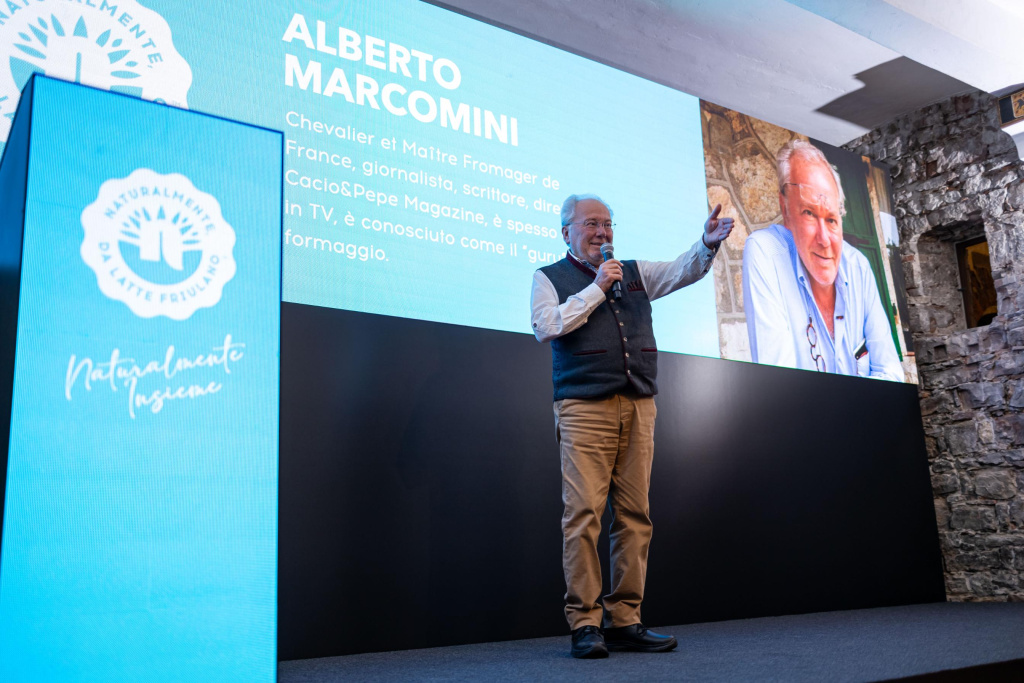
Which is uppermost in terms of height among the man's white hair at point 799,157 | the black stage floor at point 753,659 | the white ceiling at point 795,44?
the white ceiling at point 795,44

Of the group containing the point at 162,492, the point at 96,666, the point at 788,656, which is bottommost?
the point at 788,656

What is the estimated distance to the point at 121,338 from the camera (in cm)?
137

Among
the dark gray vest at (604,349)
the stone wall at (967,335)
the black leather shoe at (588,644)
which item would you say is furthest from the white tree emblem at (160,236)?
the stone wall at (967,335)

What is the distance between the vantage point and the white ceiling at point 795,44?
3777mm

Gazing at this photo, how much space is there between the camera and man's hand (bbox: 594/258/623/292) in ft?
7.39

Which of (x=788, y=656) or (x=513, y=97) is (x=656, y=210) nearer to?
(x=513, y=97)

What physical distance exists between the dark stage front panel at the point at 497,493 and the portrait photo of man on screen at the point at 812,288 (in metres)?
0.20

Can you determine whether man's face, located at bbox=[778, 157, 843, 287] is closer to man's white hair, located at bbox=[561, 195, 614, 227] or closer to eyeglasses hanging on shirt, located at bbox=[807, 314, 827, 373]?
eyeglasses hanging on shirt, located at bbox=[807, 314, 827, 373]

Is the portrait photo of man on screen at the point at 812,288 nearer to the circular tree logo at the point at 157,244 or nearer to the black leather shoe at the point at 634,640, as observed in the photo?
the black leather shoe at the point at 634,640

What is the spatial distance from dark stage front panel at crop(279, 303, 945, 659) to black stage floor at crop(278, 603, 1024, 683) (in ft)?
0.48

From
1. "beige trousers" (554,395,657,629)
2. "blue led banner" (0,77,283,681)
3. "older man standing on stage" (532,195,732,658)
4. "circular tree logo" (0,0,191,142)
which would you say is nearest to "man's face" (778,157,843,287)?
"older man standing on stage" (532,195,732,658)

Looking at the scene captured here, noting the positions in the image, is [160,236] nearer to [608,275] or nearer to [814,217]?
[608,275]

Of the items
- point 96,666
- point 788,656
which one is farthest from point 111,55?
point 788,656

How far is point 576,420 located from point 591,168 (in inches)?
60.6
